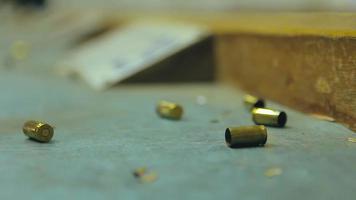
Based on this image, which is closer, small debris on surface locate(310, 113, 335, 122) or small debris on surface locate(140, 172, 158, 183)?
small debris on surface locate(140, 172, 158, 183)

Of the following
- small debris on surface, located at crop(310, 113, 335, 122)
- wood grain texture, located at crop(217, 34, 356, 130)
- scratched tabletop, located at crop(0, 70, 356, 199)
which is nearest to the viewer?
scratched tabletop, located at crop(0, 70, 356, 199)

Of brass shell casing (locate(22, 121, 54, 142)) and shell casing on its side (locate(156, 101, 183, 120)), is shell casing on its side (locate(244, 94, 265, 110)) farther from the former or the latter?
brass shell casing (locate(22, 121, 54, 142))

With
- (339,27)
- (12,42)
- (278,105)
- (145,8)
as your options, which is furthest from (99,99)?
(145,8)

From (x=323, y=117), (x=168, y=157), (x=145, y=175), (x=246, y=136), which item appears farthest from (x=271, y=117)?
(x=145, y=175)

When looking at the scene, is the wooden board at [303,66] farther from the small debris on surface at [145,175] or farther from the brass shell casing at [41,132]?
the brass shell casing at [41,132]

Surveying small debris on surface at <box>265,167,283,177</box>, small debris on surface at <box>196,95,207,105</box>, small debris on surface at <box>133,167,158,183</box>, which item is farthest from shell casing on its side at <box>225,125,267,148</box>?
small debris on surface at <box>196,95,207,105</box>

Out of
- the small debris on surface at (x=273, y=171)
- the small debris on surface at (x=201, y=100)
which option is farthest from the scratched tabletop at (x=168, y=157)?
the small debris on surface at (x=201, y=100)

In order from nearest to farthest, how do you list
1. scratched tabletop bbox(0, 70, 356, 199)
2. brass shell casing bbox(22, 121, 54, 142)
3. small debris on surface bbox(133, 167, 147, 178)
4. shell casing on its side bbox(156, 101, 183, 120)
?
scratched tabletop bbox(0, 70, 356, 199) < small debris on surface bbox(133, 167, 147, 178) < brass shell casing bbox(22, 121, 54, 142) < shell casing on its side bbox(156, 101, 183, 120)
